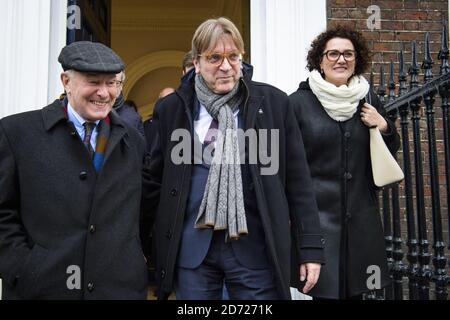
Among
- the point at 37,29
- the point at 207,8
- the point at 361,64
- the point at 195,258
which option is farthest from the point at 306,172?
the point at 207,8

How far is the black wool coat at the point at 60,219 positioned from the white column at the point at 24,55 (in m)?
1.92

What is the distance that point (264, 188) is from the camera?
7.48 feet

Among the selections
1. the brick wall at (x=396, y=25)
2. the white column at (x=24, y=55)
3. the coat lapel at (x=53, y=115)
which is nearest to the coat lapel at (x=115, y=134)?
the coat lapel at (x=53, y=115)

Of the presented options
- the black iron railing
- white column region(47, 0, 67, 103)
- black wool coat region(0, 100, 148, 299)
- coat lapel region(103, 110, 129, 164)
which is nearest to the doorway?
white column region(47, 0, 67, 103)

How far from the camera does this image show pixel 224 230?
2.23 meters

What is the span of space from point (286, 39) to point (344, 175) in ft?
5.54

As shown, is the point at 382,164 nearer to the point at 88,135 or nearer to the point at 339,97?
the point at 339,97

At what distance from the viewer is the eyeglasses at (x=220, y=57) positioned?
2303 mm

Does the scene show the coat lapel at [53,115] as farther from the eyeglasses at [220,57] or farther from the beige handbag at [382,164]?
the beige handbag at [382,164]

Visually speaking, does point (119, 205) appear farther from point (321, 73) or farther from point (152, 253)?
point (321, 73)

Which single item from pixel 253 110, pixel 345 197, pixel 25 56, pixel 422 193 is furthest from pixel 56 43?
pixel 422 193

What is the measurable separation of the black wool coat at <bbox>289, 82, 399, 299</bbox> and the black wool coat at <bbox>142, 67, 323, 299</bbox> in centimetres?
50
